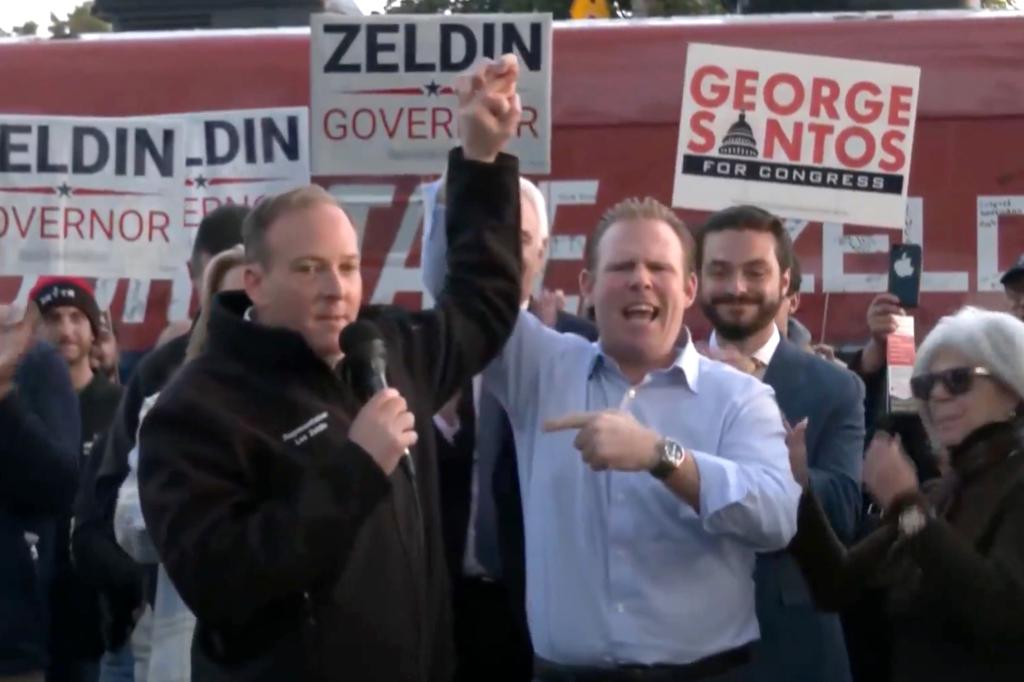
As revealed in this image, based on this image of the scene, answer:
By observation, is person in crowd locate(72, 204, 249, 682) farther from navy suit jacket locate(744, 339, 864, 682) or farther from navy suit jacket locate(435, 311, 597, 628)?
navy suit jacket locate(744, 339, 864, 682)

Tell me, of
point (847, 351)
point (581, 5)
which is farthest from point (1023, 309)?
point (581, 5)

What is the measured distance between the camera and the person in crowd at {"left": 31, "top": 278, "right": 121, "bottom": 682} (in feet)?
18.8

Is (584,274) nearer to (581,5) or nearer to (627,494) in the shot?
(627,494)

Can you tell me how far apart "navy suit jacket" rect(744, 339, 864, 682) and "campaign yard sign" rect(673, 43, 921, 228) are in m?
2.13

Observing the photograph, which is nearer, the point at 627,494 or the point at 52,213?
the point at 627,494

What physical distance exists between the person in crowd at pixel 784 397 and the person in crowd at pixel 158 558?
1.17 metres

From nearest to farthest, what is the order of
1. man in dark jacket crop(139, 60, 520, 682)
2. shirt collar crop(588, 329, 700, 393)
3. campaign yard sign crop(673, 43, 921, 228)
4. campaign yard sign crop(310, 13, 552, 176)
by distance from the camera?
man in dark jacket crop(139, 60, 520, 682)
shirt collar crop(588, 329, 700, 393)
campaign yard sign crop(673, 43, 921, 228)
campaign yard sign crop(310, 13, 552, 176)

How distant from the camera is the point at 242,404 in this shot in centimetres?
310

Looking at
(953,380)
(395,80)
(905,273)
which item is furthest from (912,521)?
(395,80)

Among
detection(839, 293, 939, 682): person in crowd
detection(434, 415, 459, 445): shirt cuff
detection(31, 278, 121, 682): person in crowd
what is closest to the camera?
detection(434, 415, 459, 445): shirt cuff

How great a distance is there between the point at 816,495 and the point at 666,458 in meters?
0.99

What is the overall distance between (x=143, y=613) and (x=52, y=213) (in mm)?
3085

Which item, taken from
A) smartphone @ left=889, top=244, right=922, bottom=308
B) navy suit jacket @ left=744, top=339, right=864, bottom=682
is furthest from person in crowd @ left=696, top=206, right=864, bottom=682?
smartphone @ left=889, top=244, right=922, bottom=308

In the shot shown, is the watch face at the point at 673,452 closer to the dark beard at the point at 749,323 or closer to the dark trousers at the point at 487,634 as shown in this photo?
the dark trousers at the point at 487,634
